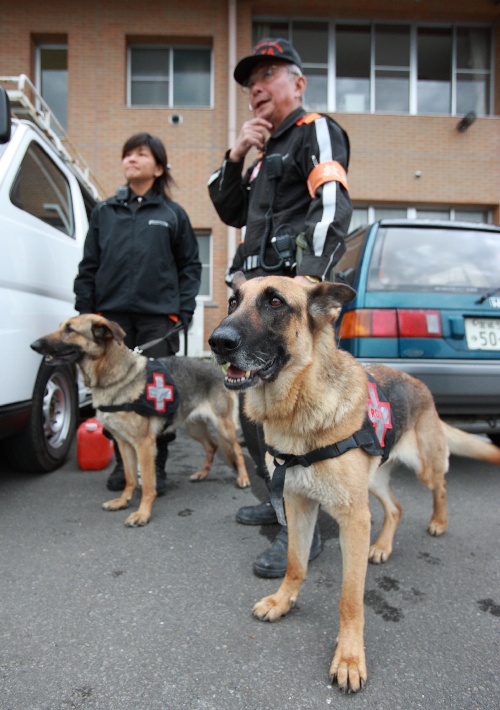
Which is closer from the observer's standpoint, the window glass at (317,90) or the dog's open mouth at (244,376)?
the dog's open mouth at (244,376)

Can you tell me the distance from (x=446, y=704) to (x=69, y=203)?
4380 mm

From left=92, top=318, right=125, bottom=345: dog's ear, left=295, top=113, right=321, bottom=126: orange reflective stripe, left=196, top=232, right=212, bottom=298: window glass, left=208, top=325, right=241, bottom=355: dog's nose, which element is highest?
left=196, top=232, right=212, bottom=298: window glass

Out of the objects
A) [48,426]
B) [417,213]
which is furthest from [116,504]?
[417,213]

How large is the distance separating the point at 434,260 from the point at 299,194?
146 cm

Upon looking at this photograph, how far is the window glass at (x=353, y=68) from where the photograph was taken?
1153 centimetres

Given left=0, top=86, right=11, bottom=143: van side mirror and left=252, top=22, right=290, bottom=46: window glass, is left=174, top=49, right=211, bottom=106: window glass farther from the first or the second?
left=0, top=86, right=11, bottom=143: van side mirror

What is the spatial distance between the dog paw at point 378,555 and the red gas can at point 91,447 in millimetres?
2345

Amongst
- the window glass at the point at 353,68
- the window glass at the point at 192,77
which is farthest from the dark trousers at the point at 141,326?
the window glass at the point at 353,68

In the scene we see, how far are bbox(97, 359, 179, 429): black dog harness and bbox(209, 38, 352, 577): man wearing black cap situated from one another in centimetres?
66

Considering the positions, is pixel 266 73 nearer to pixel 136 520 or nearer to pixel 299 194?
pixel 299 194

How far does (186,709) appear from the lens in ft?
4.61

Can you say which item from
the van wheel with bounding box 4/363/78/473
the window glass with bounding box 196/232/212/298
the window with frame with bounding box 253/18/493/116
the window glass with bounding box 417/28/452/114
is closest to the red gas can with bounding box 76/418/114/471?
the van wheel with bounding box 4/363/78/473

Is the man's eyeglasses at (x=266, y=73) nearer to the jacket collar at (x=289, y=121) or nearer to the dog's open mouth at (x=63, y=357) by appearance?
the jacket collar at (x=289, y=121)

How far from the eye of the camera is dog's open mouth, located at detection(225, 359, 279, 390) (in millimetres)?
1656
